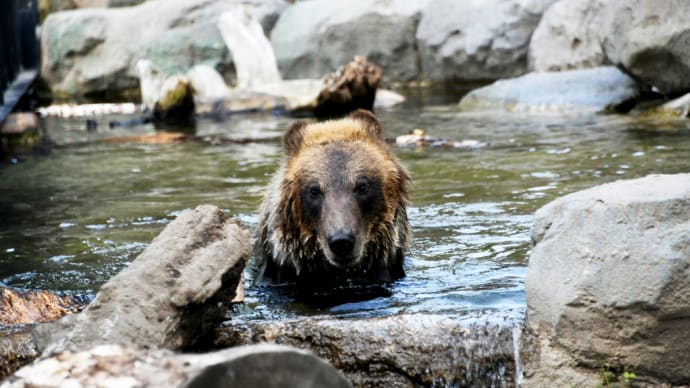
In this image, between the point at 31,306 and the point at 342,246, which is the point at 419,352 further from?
the point at 31,306

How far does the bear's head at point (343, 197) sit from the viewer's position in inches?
213

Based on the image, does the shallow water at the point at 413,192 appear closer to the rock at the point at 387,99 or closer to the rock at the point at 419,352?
the rock at the point at 419,352

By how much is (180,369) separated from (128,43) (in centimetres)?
2025

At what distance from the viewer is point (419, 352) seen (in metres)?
4.21

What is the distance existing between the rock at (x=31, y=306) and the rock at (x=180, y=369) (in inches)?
81.7

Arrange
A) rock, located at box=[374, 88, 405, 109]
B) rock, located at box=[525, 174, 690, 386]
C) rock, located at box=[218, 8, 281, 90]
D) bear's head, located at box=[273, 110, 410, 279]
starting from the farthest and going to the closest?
1. rock, located at box=[218, 8, 281, 90]
2. rock, located at box=[374, 88, 405, 109]
3. bear's head, located at box=[273, 110, 410, 279]
4. rock, located at box=[525, 174, 690, 386]

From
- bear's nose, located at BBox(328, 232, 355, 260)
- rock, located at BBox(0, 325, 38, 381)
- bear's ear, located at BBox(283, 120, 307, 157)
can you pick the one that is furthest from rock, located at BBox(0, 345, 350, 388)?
bear's ear, located at BBox(283, 120, 307, 157)

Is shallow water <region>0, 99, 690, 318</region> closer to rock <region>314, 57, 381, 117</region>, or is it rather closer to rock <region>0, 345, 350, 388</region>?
rock <region>314, 57, 381, 117</region>

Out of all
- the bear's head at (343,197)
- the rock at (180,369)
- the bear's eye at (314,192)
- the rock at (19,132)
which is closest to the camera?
the rock at (180,369)

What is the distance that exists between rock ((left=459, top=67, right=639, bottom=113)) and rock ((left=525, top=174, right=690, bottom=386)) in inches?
402

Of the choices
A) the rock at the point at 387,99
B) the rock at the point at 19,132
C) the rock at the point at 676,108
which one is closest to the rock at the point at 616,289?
the rock at the point at 676,108

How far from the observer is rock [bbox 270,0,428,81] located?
66.6 ft

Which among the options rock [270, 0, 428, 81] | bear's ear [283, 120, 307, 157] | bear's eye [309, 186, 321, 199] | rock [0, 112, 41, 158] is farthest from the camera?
rock [270, 0, 428, 81]

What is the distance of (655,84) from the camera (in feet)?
42.7
